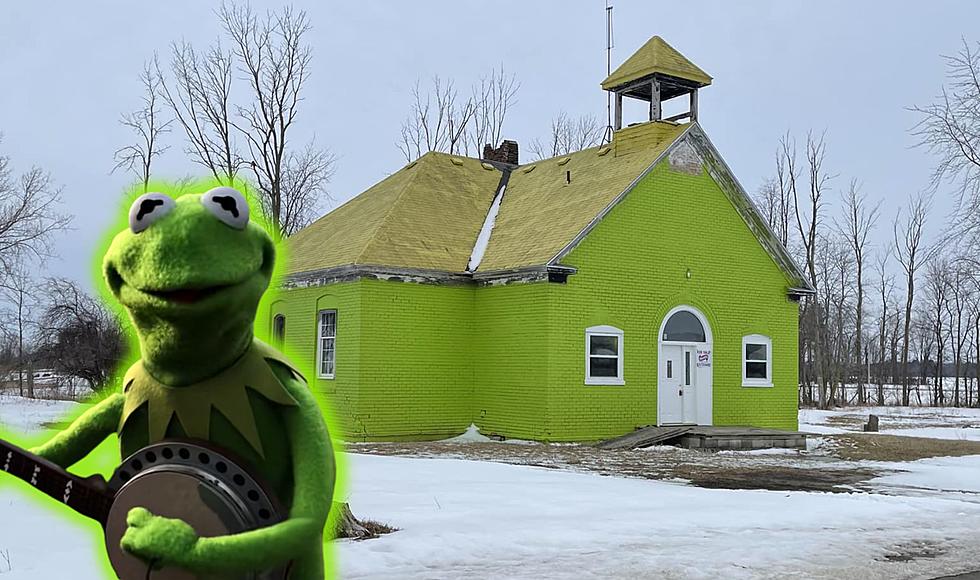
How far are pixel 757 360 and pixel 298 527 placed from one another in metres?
20.7

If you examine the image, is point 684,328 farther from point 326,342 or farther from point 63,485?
point 63,485

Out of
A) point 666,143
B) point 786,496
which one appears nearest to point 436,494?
point 786,496

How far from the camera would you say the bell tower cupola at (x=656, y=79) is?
72.0 ft

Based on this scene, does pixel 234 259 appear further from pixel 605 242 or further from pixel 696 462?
pixel 605 242

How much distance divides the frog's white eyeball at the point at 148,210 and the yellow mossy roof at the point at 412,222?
16472 millimetres

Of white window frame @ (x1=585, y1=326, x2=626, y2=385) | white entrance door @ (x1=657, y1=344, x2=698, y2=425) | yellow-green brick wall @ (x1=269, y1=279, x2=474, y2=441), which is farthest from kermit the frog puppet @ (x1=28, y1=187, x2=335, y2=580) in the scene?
white entrance door @ (x1=657, y1=344, x2=698, y2=425)

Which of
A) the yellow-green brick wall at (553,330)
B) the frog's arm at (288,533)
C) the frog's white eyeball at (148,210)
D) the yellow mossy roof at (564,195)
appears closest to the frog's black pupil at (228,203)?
the frog's white eyeball at (148,210)

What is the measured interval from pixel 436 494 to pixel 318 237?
13.8 metres

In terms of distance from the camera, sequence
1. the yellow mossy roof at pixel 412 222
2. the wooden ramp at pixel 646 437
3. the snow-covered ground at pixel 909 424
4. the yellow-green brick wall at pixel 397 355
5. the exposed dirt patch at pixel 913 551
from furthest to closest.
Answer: the snow-covered ground at pixel 909 424 → the yellow mossy roof at pixel 412 222 → the yellow-green brick wall at pixel 397 355 → the wooden ramp at pixel 646 437 → the exposed dirt patch at pixel 913 551

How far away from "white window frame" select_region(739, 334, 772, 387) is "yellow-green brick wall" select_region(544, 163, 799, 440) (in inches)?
5.1

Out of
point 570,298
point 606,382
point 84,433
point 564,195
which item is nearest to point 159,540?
point 84,433

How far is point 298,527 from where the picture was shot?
8.00 ft

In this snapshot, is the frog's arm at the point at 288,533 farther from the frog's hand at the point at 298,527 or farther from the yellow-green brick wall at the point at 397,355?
the yellow-green brick wall at the point at 397,355

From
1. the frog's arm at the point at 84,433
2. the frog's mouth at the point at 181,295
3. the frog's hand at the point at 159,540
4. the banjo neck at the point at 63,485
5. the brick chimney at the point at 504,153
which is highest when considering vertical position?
the brick chimney at the point at 504,153
